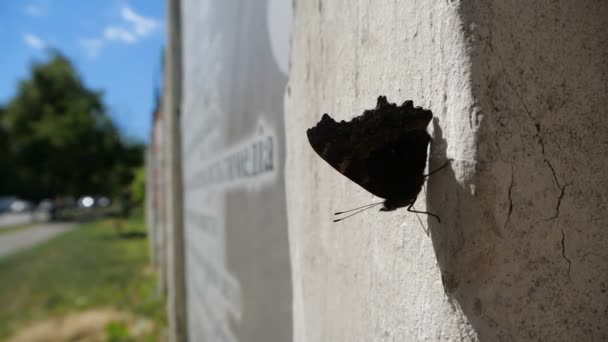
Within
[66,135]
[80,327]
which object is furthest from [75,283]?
[66,135]

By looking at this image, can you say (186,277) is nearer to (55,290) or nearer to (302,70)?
(302,70)

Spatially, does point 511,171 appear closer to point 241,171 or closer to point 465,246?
point 465,246

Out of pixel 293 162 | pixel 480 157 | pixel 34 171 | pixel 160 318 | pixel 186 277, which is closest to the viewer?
pixel 480 157

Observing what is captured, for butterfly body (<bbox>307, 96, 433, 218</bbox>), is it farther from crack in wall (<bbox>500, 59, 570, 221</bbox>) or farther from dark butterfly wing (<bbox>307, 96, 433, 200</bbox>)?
crack in wall (<bbox>500, 59, 570, 221</bbox>)

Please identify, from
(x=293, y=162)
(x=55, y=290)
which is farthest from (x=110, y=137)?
(x=293, y=162)

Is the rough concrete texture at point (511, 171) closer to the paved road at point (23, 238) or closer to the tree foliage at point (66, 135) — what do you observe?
the paved road at point (23, 238)

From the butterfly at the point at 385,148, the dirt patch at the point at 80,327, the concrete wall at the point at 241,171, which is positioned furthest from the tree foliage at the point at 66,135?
the butterfly at the point at 385,148
